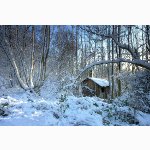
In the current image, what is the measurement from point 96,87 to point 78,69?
17.0 inches

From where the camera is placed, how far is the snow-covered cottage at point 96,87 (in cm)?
423

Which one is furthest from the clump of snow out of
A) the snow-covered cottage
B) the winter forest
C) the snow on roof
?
the snow on roof

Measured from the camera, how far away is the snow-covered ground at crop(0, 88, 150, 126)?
373cm

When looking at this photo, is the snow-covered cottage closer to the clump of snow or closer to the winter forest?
the winter forest

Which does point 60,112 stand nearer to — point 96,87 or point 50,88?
point 50,88

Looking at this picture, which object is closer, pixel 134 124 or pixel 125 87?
pixel 134 124

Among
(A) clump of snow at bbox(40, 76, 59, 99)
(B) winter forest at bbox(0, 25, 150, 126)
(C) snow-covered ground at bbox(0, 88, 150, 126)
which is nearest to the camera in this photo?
(C) snow-covered ground at bbox(0, 88, 150, 126)

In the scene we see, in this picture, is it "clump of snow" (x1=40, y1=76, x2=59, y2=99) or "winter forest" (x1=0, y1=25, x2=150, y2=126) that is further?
"clump of snow" (x1=40, y1=76, x2=59, y2=99)

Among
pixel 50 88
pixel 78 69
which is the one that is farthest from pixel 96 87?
pixel 50 88
